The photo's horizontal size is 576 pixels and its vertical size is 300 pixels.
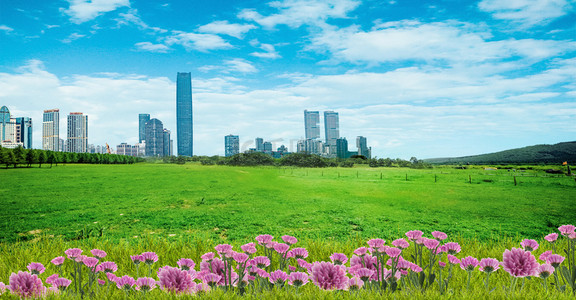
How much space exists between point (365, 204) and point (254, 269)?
9.44 meters

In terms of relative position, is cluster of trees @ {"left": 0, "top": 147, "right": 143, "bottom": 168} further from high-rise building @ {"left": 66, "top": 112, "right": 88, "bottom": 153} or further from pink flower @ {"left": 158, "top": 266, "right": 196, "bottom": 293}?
pink flower @ {"left": 158, "top": 266, "right": 196, "bottom": 293}

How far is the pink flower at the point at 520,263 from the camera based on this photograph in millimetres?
1909

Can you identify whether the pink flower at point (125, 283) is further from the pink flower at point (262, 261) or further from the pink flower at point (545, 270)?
the pink flower at point (545, 270)

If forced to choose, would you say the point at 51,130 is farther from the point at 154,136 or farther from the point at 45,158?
the point at 154,136

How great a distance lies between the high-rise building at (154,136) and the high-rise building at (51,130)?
166ft

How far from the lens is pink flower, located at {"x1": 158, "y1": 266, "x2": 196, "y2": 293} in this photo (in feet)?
5.82

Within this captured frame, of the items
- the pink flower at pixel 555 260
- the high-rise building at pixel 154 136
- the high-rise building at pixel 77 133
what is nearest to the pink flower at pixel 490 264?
the pink flower at pixel 555 260

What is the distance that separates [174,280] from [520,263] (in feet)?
7.15

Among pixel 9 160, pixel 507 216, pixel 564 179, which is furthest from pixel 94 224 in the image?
pixel 9 160

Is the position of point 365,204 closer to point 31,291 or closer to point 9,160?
point 31,291

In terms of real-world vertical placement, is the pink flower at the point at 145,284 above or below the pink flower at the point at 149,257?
below

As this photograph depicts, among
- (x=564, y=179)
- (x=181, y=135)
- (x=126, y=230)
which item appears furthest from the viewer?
(x=181, y=135)

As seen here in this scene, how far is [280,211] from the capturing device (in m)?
9.02

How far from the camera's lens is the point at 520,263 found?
1.95 m
